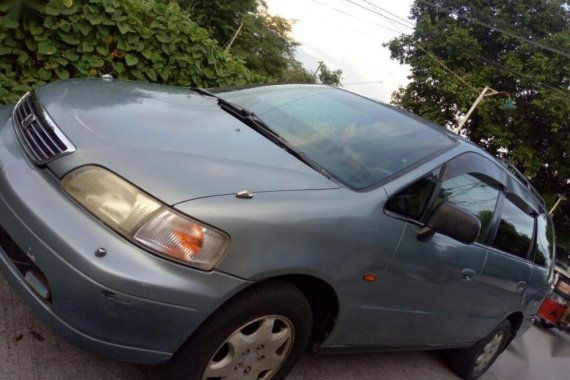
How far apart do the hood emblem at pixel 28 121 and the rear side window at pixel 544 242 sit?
3.70 metres

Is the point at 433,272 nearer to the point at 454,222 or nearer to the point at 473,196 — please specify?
the point at 454,222

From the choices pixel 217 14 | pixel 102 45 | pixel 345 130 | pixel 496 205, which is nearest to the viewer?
pixel 345 130

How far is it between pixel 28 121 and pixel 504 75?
2300cm

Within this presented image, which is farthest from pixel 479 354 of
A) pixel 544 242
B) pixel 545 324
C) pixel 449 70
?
pixel 449 70

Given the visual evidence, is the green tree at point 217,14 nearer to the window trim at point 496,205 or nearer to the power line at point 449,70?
the power line at point 449,70

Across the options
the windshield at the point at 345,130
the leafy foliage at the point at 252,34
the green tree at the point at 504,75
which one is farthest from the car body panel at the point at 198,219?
the green tree at the point at 504,75

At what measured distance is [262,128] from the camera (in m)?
2.83

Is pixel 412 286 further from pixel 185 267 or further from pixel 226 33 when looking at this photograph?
pixel 226 33

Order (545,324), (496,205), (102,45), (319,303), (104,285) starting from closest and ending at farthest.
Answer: (104,285) → (319,303) → (496,205) → (102,45) → (545,324)

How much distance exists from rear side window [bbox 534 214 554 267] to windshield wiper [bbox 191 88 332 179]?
249cm

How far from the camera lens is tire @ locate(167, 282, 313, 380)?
6.73ft

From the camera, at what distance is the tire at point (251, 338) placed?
2053mm

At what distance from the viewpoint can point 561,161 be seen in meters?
21.8

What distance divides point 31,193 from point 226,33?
48.2ft
